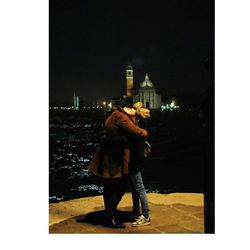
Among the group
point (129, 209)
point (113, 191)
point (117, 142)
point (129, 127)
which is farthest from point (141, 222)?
point (129, 127)

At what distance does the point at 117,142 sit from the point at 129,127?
9.8 inches

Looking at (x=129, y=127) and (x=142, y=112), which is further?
(x=142, y=112)

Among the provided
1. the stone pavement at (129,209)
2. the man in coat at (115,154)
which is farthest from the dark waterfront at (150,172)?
the man in coat at (115,154)

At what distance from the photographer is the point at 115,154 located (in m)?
4.15

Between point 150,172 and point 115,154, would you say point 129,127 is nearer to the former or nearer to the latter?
point 115,154

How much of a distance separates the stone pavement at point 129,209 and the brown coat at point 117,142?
2.23 ft

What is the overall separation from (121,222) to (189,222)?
0.83 m

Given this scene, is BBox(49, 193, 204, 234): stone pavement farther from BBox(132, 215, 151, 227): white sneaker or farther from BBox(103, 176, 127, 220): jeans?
BBox(103, 176, 127, 220): jeans

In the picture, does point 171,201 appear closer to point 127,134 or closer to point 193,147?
point 127,134

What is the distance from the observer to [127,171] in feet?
13.4

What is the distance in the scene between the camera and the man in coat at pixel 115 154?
406 cm

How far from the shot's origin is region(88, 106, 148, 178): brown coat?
4039mm

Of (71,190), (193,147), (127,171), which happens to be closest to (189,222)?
(127,171)

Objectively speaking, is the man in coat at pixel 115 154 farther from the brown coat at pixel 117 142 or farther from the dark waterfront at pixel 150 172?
the dark waterfront at pixel 150 172
